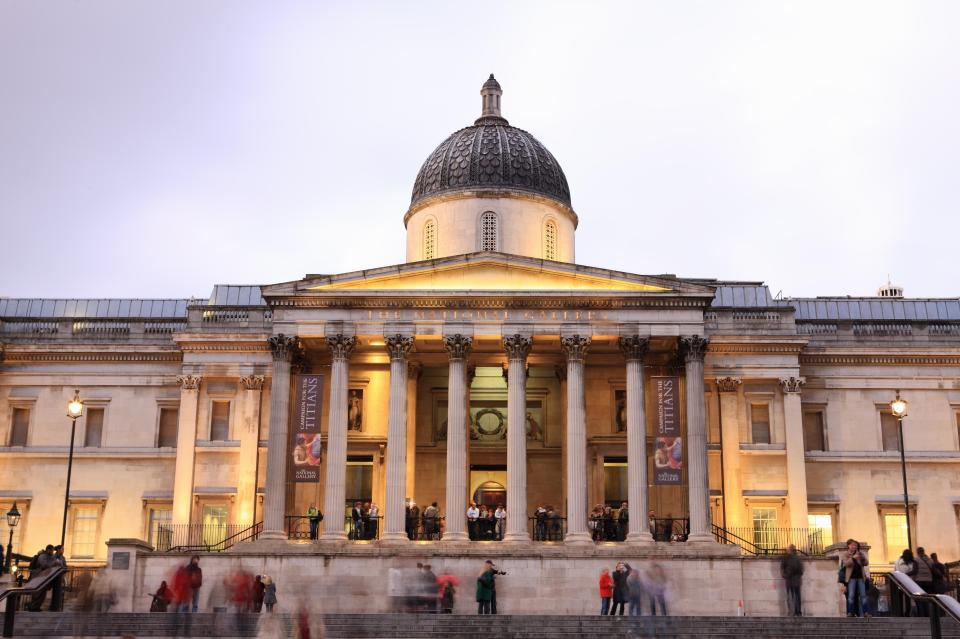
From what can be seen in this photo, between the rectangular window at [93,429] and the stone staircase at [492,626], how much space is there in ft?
64.0

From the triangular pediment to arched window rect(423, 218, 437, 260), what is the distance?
5226 millimetres

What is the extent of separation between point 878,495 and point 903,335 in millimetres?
6483

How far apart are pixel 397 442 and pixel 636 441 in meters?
7.77

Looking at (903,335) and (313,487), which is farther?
(903,335)

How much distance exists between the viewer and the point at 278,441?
38.2 meters

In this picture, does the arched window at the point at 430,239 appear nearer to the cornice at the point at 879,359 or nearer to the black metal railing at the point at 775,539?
the black metal railing at the point at 775,539

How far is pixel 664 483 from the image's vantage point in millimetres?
37312

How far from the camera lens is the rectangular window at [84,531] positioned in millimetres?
44281

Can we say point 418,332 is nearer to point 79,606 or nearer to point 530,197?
point 530,197

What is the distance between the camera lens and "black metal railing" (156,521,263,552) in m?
38.8

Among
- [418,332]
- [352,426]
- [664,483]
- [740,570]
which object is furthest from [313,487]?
[740,570]

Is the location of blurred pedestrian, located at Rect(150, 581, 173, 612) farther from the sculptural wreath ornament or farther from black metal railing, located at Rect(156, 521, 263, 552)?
the sculptural wreath ornament

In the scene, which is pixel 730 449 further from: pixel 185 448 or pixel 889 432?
pixel 185 448

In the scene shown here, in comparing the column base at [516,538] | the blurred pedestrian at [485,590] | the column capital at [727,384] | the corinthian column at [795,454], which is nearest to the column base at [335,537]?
the column base at [516,538]
